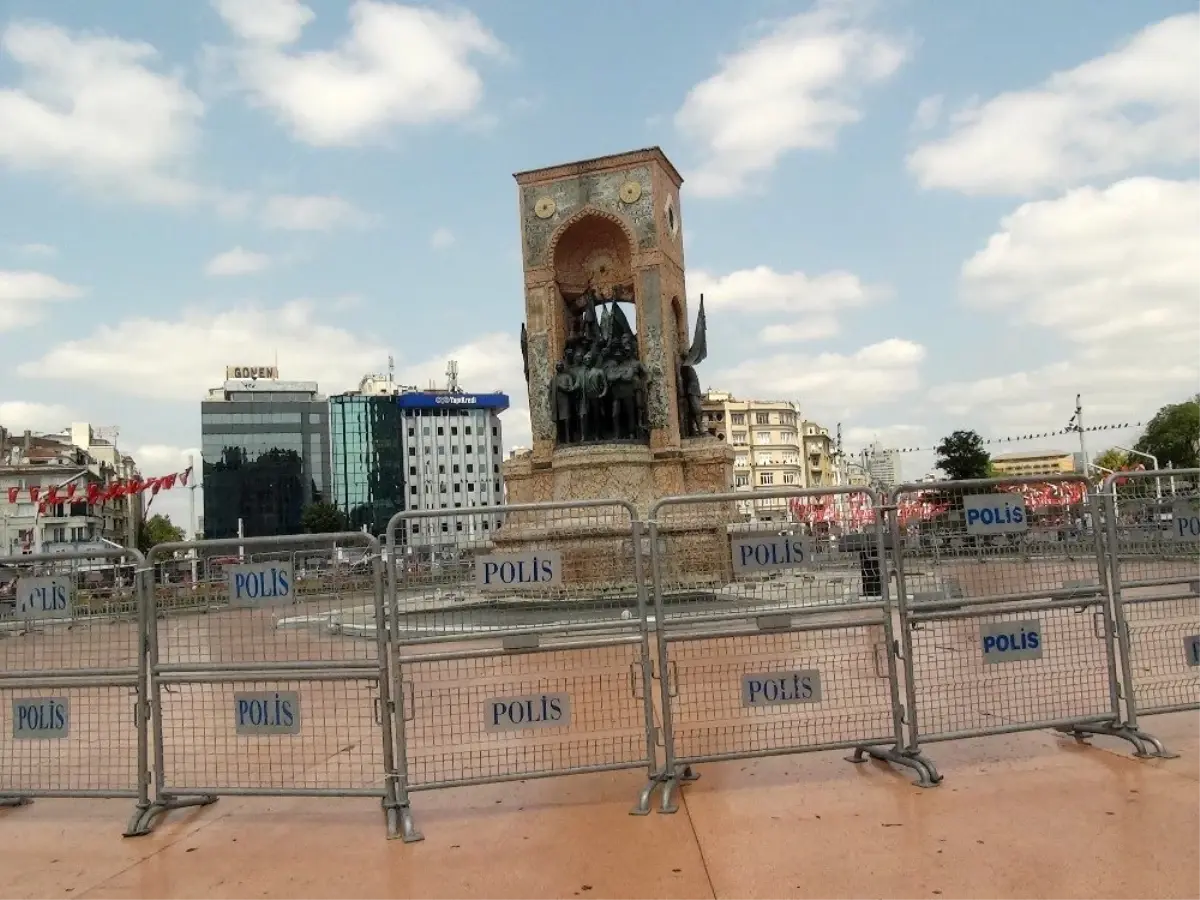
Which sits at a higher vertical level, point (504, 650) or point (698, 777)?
point (504, 650)

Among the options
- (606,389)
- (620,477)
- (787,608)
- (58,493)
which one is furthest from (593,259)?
(58,493)

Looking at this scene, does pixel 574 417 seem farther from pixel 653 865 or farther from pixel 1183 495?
pixel 653 865

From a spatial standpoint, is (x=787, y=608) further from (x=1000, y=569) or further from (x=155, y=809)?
(x=155, y=809)

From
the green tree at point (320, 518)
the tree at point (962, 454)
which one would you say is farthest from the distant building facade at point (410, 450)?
the tree at point (962, 454)

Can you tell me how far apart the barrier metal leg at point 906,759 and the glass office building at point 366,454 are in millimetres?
94734

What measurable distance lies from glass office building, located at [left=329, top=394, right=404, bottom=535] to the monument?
8254 cm

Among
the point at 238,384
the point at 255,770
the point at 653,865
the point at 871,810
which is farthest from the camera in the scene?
the point at 238,384

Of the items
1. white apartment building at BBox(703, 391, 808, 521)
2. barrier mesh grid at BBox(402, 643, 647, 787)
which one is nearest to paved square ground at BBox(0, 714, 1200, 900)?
barrier mesh grid at BBox(402, 643, 647, 787)

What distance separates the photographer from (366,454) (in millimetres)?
98438

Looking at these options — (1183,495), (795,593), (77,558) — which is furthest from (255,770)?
(1183,495)

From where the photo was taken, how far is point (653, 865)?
4.00 m

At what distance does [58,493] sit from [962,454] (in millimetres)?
53957

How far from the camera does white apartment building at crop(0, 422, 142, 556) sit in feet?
194

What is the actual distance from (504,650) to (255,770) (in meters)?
2.17
